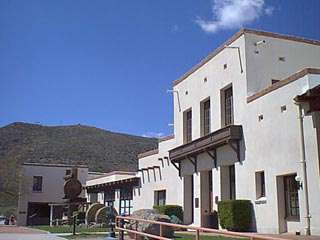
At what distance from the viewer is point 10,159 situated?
68.0 metres

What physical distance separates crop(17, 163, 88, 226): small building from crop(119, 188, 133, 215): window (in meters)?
13.2

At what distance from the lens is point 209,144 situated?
2552 centimetres

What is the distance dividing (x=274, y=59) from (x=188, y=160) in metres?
8.89

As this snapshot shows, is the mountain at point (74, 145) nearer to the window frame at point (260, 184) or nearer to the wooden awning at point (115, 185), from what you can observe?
the wooden awning at point (115, 185)

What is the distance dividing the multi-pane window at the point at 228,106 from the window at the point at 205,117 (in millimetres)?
2516

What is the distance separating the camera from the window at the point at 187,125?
31172mm

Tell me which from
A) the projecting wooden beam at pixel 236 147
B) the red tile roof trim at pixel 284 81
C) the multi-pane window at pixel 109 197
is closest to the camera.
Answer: the red tile roof trim at pixel 284 81

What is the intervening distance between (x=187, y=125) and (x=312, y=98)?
1385cm

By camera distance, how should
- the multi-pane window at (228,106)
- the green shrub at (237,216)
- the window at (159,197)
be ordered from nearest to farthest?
the green shrub at (237,216), the multi-pane window at (228,106), the window at (159,197)

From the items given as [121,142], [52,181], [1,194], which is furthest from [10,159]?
[121,142]

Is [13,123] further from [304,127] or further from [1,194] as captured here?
[304,127]

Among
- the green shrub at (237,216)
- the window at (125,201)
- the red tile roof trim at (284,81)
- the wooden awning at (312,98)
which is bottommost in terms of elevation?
the green shrub at (237,216)

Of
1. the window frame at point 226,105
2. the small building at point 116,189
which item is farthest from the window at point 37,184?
the window frame at point 226,105

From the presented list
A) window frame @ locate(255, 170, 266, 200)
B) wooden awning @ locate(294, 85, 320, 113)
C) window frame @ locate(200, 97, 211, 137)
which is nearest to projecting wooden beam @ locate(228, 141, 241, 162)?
window frame @ locate(255, 170, 266, 200)
